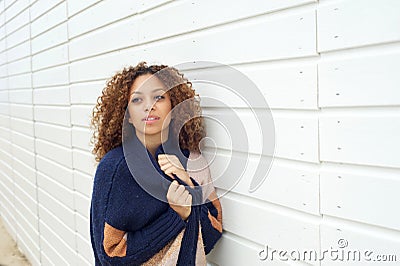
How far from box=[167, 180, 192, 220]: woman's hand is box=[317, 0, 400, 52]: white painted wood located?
2.09ft

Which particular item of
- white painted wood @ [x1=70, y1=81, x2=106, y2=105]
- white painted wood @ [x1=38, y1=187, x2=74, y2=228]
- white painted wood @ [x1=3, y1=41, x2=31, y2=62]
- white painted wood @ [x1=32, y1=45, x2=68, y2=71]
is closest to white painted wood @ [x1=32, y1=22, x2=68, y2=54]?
white painted wood @ [x1=32, y1=45, x2=68, y2=71]

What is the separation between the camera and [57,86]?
3.52 metres

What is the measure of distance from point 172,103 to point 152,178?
1.06 feet

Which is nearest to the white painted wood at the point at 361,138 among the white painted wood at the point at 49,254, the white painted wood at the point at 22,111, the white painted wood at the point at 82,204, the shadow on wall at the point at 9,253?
the white painted wood at the point at 82,204

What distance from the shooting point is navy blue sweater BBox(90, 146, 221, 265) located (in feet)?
4.78

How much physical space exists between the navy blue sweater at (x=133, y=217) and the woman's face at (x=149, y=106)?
0.16 meters

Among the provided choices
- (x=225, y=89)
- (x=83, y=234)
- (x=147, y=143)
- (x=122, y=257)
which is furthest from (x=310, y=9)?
(x=83, y=234)

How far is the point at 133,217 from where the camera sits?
4.77 ft

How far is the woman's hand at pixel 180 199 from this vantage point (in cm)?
147

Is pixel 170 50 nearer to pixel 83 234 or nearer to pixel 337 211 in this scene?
pixel 337 211

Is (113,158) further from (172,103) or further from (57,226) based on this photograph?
(57,226)

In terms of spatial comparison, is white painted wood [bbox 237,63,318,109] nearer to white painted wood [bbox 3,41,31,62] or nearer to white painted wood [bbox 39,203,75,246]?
white painted wood [bbox 39,203,75,246]

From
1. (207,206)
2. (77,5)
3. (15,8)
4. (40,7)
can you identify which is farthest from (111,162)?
(15,8)

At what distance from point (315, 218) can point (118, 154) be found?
0.72 meters
